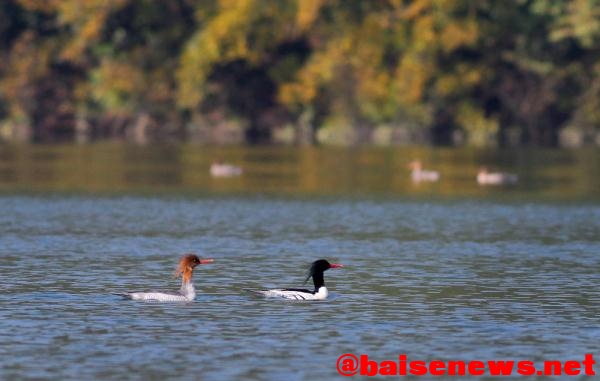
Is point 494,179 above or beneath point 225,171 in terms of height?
beneath

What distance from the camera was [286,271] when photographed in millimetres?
33406

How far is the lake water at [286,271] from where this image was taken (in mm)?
22906

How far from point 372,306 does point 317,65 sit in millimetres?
75210

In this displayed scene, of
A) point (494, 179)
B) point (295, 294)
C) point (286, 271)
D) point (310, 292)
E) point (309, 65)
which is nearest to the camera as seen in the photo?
point (295, 294)

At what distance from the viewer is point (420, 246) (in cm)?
3912

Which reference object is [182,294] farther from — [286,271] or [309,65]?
[309,65]

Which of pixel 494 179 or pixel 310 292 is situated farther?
pixel 494 179

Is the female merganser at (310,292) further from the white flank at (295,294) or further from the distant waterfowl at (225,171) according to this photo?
the distant waterfowl at (225,171)

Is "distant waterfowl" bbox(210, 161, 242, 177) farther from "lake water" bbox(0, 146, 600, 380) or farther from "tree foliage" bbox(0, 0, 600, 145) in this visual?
"tree foliage" bbox(0, 0, 600, 145)

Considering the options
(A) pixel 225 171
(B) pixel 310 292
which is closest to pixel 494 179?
(A) pixel 225 171

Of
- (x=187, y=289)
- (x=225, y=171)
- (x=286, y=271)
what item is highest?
(x=225, y=171)

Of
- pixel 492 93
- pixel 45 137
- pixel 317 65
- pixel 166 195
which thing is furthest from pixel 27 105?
pixel 166 195

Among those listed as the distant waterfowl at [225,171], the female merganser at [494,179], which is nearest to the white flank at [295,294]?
the female merganser at [494,179]

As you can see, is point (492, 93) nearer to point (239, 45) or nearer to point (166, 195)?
point (239, 45)
